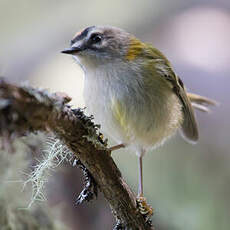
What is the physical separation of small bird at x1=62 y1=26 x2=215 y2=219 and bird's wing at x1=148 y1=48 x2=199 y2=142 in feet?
0.03

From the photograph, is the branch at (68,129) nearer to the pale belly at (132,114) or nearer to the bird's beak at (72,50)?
the pale belly at (132,114)

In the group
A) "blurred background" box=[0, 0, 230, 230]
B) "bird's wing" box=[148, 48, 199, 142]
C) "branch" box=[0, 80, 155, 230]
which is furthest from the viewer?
"blurred background" box=[0, 0, 230, 230]

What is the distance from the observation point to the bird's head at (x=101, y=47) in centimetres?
277

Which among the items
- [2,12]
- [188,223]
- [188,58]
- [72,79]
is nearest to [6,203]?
[188,223]

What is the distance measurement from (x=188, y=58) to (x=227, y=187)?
59.6 inches

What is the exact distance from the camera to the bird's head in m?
2.77

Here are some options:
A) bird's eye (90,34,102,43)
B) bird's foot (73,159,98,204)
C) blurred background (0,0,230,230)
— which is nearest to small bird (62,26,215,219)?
bird's eye (90,34,102,43)

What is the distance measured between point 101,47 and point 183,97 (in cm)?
78

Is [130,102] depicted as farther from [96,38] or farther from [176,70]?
[176,70]

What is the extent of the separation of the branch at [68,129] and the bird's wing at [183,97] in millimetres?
1191

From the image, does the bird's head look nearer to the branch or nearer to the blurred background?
the blurred background

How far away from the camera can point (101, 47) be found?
2.86 metres

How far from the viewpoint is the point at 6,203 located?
7.22ft

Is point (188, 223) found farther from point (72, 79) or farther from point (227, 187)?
point (72, 79)
